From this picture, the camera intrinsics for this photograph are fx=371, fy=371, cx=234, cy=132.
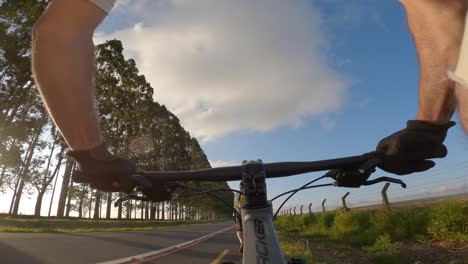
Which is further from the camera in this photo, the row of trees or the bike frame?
the row of trees

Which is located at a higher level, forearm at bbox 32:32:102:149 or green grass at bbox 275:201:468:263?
forearm at bbox 32:32:102:149

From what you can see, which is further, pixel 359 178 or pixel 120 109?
pixel 120 109

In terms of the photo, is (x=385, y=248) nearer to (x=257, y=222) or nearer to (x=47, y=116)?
(x=257, y=222)

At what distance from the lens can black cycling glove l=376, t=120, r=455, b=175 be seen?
3.43 feet

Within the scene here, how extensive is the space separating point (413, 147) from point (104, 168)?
Result: 40.5 inches

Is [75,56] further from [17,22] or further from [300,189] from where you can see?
[17,22]

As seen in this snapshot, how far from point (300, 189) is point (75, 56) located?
1.04 metres

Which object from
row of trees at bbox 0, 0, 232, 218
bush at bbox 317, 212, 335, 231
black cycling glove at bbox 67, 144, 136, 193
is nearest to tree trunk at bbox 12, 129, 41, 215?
row of trees at bbox 0, 0, 232, 218

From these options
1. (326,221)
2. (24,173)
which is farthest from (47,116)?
(326,221)

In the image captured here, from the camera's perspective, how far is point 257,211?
140 cm

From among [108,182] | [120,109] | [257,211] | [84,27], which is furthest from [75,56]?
[120,109]

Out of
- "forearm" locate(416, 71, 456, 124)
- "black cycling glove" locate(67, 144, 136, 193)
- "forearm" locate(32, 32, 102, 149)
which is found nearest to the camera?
"forearm" locate(416, 71, 456, 124)

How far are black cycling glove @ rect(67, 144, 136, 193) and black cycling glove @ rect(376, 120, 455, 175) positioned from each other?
90 centimetres

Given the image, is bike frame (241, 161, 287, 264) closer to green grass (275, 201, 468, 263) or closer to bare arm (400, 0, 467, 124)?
bare arm (400, 0, 467, 124)
